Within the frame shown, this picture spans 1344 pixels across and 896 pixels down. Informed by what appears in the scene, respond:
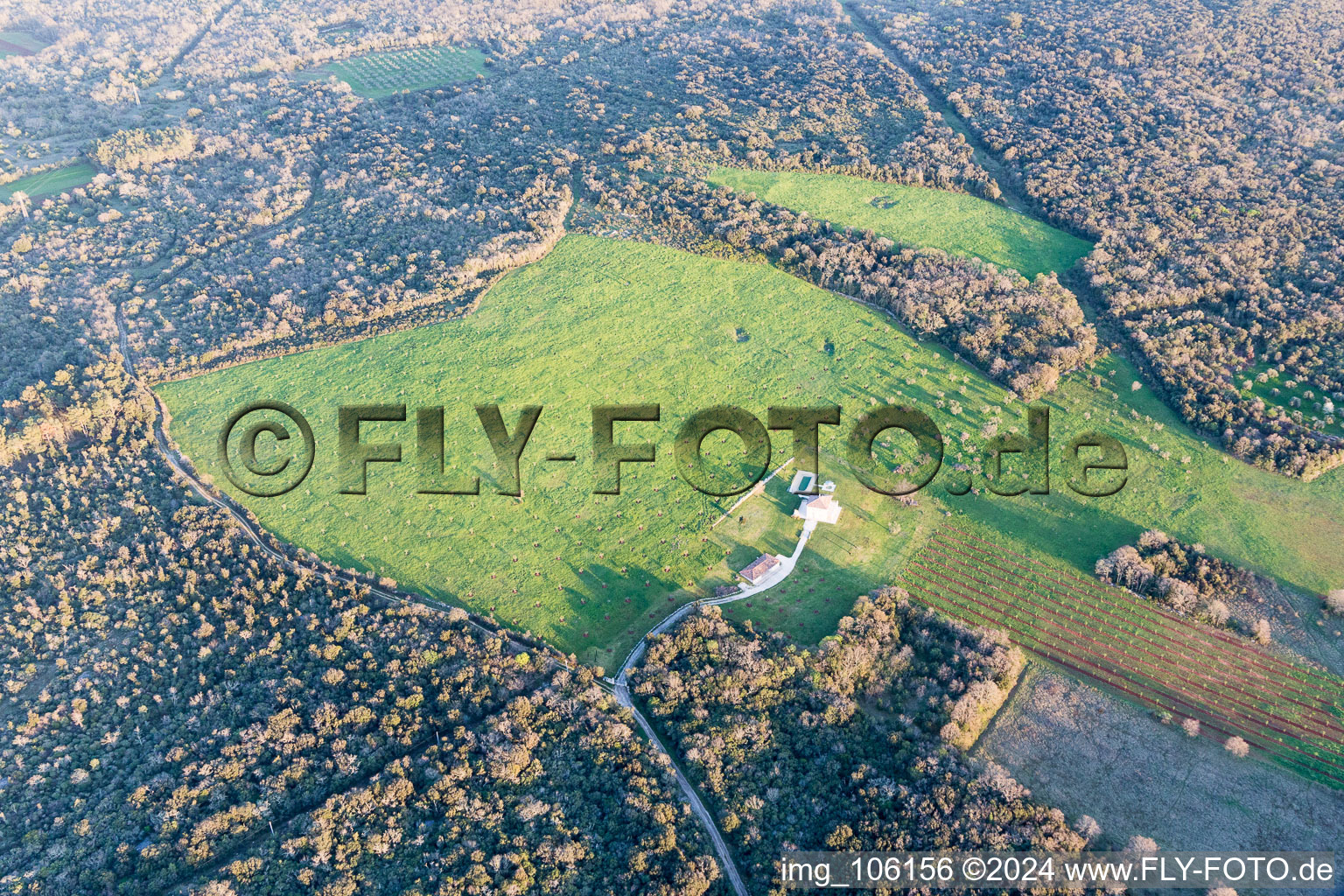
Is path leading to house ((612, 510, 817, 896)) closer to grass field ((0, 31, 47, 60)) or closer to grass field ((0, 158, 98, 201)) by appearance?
grass field ((0, 158, 98, 201))

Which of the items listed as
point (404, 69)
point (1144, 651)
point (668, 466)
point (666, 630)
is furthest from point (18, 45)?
point (1144, 651)

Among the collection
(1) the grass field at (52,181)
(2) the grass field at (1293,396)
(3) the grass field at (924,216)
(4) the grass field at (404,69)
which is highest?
(4) the grass field at (404,69)

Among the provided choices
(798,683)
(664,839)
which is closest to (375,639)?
(664,839)

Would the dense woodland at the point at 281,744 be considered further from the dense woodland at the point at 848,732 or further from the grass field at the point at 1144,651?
the grass field at the point at 1144,651

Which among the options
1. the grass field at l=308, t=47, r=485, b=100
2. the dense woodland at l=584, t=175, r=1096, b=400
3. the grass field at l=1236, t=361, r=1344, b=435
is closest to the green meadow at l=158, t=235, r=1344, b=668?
the dense woodland at l=584, t=175, r=1096, b=400

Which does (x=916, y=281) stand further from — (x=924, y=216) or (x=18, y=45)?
(x=18, y=45)

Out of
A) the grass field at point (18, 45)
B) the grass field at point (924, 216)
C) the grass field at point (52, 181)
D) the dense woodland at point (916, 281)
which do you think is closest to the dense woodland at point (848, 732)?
the dense woodland at point (916, 281)

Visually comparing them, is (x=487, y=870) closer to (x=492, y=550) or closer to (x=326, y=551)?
(x=492, y=550)
